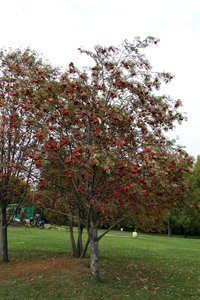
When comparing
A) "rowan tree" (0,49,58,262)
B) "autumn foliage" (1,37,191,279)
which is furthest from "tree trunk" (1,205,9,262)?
"autumn foliage" (1,37,191,279)

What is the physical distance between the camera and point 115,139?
8.91 meters

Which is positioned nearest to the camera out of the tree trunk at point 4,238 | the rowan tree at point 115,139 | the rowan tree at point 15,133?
the rowan tree at point 115,139

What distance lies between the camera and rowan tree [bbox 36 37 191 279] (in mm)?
8430

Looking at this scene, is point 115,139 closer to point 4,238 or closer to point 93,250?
point 93,250

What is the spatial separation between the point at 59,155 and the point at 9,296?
3.53 meters

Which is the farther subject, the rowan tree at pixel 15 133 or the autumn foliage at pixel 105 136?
the rowan tree at pixel 15 133

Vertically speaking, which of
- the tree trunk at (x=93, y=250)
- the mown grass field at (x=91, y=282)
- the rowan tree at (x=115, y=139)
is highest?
the rowan tree at (x=115, y=139)

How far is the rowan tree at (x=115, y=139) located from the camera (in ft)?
27.7

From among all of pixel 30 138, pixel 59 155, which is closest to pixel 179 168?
pixel 59 155

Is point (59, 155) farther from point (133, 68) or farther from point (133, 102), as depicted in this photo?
point (133, 68)

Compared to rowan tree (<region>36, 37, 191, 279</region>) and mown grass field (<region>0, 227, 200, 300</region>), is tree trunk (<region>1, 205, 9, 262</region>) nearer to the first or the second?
mown grass field (<region>0, 227, 200, 300</region>)

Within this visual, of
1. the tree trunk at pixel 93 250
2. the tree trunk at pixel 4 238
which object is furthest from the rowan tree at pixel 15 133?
the tree trunk at pixel 93 250

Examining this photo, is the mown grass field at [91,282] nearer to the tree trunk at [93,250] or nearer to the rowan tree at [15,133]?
the tree trunk at [93,250]

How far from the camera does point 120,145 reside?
27.7ft
